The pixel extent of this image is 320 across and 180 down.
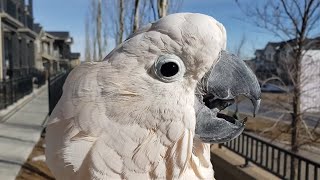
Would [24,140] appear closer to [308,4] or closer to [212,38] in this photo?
[308,4]

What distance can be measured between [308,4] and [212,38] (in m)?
5.26

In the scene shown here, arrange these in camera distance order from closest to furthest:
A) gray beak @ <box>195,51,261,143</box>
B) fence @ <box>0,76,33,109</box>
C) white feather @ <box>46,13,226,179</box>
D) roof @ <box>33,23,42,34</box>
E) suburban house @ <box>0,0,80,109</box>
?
white feather @ <box>46,13,226,179</box> → gray beak @ <box>195,51,261,143</box> → fence @ <box>0,76,33,109</box> → suburban house @ <box>0,0,80,109</box> → roof @ <box>33,23,42,34</box>

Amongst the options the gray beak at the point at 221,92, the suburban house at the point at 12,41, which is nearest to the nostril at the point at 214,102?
the gray beak at the point at 221,92

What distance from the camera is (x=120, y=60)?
166 centimetres

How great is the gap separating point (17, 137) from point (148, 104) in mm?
7980

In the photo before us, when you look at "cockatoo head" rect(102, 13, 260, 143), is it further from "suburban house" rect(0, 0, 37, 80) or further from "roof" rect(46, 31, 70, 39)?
"roof" rect(46, 31, 70, 39)

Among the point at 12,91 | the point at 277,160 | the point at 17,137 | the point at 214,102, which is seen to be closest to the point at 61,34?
the point at 12,91

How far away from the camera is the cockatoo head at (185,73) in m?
1.62

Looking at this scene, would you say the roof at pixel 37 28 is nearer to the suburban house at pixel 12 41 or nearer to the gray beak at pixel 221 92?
the suburban house at pixel 12 41

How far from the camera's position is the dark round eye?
5.37 ft

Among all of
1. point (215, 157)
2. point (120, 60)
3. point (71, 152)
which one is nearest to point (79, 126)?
point (71, 152)

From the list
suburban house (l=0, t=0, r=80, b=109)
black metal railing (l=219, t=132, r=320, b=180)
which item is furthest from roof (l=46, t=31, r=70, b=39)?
black metal railing (l=219, t=132, r=320, b=180)

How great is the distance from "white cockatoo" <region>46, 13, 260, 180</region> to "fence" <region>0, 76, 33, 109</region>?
11.4 metres

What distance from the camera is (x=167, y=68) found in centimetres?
164
